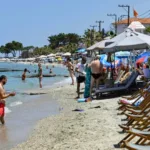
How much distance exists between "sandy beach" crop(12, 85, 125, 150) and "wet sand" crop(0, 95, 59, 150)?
30 centimetres

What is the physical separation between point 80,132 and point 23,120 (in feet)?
13.5

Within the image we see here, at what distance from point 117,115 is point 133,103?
65cm

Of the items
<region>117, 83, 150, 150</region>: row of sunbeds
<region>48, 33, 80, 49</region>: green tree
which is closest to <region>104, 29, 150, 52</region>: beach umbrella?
<region>117, 83, 150, 150</region>: row of sunbeds

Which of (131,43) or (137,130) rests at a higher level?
(131,43)

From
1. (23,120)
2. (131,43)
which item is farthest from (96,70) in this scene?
(23,120)

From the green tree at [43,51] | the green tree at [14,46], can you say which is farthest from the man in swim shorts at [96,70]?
the green tree at [14,46]

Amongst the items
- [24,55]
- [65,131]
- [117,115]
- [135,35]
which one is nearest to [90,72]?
[135,35]

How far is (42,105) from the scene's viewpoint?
16.0 metres

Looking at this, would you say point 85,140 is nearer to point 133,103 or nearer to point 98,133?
point 98,133

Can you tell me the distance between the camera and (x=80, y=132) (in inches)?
332

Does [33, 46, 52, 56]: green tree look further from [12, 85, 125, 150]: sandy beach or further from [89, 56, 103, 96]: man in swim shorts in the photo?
[12, 85, 125, 150]: sandy beach

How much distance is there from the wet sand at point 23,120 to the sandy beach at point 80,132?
298mm

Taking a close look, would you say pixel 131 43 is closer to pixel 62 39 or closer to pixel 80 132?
pixel 80 132

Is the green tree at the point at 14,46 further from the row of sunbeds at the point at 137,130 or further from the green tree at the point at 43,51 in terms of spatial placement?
the row of sunbeds at the point at 137,130
